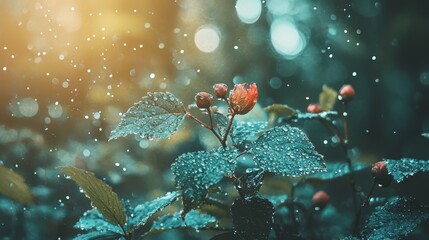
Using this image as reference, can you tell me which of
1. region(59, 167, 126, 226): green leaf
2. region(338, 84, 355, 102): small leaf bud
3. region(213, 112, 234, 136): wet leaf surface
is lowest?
region(59, 167, 126, 226): green leaf

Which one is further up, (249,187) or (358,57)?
(358,57)

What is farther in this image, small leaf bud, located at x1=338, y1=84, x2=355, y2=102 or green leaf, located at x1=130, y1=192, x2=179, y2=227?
small leaf bud, located at x1=338, y1=84, x2=355, y2=102

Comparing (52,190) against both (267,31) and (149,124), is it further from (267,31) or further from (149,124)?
(267,31)

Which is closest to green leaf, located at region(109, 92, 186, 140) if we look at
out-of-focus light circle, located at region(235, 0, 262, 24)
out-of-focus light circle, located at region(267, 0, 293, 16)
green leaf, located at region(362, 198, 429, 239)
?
green leaf, located at region(362, 198, 429, 239)

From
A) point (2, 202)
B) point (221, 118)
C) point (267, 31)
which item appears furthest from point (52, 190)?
point (267, 31)

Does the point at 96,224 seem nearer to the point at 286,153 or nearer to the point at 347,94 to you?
the point at 286,153

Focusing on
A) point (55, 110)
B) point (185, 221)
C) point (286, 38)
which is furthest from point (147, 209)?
point (286, 38)

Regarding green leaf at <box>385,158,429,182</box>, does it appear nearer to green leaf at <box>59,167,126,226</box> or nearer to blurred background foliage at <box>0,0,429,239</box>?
green leaf at <box>59,167,126,226</box>
